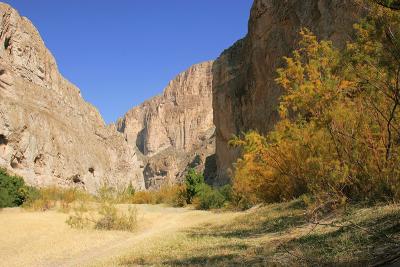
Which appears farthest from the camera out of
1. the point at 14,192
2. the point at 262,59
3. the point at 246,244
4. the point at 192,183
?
the point at 262,59

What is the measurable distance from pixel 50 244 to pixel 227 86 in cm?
3422

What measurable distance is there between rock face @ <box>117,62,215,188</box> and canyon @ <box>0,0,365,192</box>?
Answer: 35546 mm

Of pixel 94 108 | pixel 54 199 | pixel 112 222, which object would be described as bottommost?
pixel 112 222

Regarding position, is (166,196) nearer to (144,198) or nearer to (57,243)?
(144,198)

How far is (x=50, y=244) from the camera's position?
9.83 m

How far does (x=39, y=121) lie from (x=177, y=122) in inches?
3569

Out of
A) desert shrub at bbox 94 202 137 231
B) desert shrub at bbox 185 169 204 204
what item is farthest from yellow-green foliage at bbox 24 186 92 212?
desert shrub at bbox 185 169 204 204

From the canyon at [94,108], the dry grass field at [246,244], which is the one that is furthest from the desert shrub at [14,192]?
the dry grass field at [246,244]

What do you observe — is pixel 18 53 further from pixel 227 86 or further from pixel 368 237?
pixel 368 237

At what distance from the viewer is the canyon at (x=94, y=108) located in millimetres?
28234

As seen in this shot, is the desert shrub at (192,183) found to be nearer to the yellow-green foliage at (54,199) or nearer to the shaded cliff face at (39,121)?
the yellow-green foliage at (54,199)

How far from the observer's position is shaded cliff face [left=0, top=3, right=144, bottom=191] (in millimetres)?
35500

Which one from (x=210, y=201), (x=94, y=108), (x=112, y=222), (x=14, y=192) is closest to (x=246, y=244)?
(x=112, y=222)

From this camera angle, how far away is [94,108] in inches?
2660
